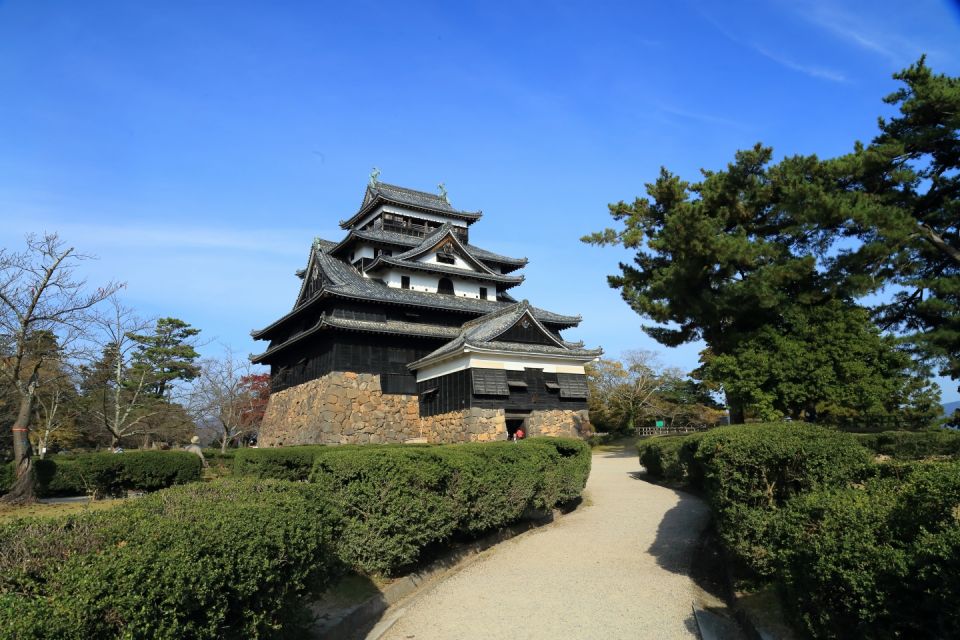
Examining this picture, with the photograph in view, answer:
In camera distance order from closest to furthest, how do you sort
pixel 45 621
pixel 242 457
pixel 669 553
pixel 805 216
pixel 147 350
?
1. pixel 45 621
2. pixel 669 553
3. pixel 242 457
4. pixel 805 216
5. pixel 147 350

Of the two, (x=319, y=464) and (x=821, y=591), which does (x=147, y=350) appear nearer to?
(x=319, y=464)

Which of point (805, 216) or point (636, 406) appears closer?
point (805, 216)

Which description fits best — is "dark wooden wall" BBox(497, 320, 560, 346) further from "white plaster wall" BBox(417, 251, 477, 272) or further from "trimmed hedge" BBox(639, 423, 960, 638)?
"trimmed hedge" BBox(639, 423, 960, 638)

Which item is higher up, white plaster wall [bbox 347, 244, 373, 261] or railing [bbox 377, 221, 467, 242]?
railing [bbox 377, 221, 467, 242]

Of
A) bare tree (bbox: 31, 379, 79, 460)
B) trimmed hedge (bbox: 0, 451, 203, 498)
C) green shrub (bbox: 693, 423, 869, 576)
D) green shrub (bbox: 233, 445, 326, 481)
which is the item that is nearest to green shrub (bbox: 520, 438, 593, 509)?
green shrub (bbox: 693, 423, 869, 576)

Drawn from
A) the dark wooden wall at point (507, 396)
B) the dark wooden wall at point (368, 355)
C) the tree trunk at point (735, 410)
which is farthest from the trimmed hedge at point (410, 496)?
the dark wooden wall at point (368, 355)

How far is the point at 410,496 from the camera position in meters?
7.39

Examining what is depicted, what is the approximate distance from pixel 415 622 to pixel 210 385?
96.2ft

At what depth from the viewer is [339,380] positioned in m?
24.4

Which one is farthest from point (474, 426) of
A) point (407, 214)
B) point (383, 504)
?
point (407, 214)

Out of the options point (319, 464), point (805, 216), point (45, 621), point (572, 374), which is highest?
point (805, 216)

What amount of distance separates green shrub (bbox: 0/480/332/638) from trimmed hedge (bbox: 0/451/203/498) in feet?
42.5

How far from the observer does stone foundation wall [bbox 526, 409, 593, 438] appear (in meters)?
23.5

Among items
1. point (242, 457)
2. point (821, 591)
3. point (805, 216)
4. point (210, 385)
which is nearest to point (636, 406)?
point (805, 216)
